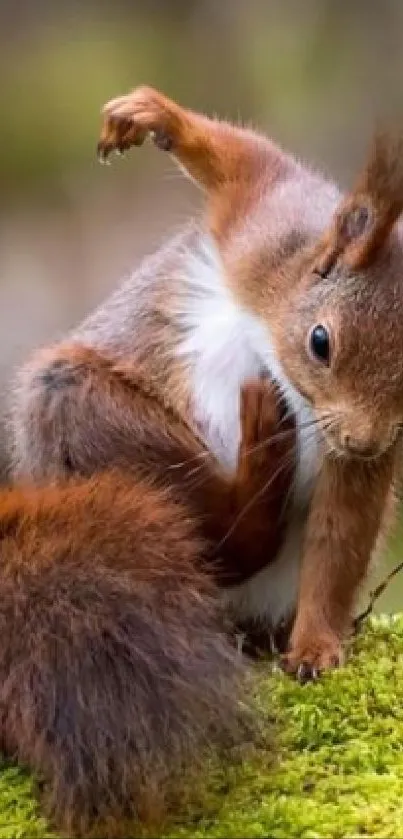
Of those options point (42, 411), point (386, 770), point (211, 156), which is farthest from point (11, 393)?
point (386, 770)

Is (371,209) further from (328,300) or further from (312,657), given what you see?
(312,657)

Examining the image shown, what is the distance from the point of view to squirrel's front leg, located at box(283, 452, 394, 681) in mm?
1838

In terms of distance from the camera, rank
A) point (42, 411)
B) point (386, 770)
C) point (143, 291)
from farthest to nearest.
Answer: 1. point (143, 291)
2. point (42, 411)
3. point (386, 770)

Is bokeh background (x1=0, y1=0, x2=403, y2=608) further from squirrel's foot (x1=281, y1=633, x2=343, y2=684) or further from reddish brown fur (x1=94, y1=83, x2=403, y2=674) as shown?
squirrel's foot (x1=281, y1=633, x2=343, y2=684)

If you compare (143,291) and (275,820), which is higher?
(143,291)

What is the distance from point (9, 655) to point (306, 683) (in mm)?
419

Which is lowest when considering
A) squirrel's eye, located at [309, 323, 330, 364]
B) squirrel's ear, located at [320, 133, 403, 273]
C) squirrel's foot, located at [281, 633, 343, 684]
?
squirrel's foot, located at [281, 633, 343, 684]

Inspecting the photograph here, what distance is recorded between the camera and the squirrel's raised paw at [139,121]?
199 cm

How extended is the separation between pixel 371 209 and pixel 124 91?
2.26 metres

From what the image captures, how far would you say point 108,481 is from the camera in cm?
171

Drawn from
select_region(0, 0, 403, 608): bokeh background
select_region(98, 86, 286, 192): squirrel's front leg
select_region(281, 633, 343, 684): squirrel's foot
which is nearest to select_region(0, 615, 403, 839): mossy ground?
select_region(281, 633, 343, 684): squirrel's foot

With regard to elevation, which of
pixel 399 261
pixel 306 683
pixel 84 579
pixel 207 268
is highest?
pixel 399 261

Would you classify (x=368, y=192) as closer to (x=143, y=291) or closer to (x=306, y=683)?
(x=143, y=291)

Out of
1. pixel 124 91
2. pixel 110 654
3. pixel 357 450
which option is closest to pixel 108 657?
pixel 110 654
